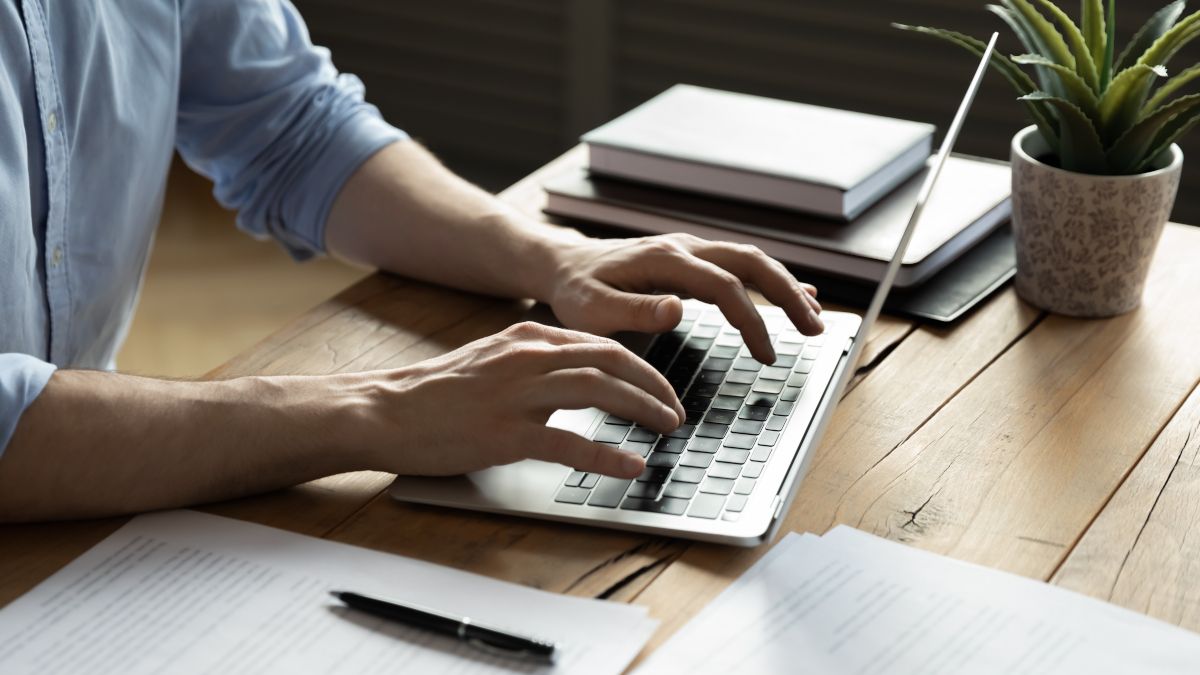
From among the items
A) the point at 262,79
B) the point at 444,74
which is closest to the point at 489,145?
the point at 444,74

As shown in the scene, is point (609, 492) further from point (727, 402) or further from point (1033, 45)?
point (1033, 45)

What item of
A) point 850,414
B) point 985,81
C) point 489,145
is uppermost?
point 850,414

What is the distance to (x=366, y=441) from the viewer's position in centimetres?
82

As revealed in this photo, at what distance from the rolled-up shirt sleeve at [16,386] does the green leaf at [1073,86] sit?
0.71 meters

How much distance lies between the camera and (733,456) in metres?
0.83

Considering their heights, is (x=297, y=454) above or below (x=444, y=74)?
above

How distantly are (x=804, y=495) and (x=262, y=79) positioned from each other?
2.26 feet

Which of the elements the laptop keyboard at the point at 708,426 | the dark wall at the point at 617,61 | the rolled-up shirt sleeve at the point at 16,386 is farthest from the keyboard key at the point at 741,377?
the dark wall at the point at 617,61

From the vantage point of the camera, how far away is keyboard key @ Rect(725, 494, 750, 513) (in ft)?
2.54

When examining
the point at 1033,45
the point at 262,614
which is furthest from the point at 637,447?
the point at 1033,45

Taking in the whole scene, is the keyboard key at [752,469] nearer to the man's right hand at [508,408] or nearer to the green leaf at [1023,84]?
the man's right hand at [508,408]

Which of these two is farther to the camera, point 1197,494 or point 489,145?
point 489,145

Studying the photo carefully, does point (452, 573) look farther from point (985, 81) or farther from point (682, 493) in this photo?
point (985, 81)

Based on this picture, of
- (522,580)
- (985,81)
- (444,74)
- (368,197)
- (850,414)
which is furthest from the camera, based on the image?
(444,74)
